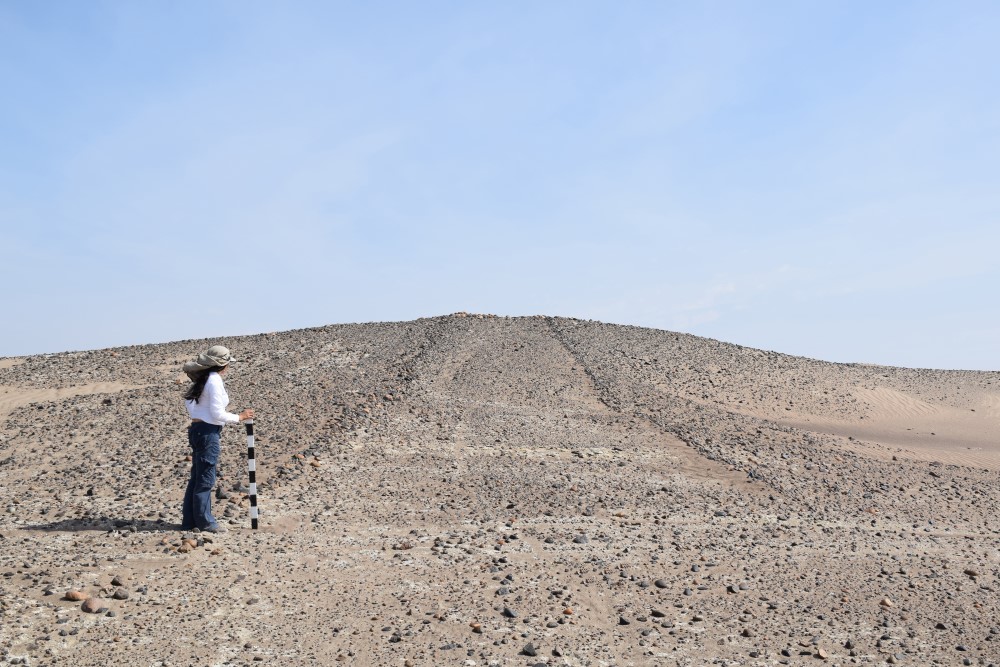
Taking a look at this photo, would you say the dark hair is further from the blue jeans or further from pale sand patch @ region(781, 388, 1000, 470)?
pale sand patch @ region(781, 388, 1000, 470)

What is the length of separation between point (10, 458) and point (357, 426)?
542 cm

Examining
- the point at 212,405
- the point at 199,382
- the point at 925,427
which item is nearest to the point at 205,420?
the point at 212,405

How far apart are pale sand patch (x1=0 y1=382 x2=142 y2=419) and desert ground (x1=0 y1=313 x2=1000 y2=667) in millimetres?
95

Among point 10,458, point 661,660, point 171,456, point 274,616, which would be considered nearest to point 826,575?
point 661,660

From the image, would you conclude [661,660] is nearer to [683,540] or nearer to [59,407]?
[683,540]

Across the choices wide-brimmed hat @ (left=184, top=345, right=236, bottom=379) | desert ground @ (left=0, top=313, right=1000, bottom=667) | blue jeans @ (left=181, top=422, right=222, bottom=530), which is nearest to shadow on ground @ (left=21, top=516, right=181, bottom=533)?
desert ground @ (left=0, top=313, right=1000, bottom=667)

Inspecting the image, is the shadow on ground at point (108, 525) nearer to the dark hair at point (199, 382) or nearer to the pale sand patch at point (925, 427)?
the dark hair at point (199, 382)

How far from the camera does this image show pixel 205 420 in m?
8.55

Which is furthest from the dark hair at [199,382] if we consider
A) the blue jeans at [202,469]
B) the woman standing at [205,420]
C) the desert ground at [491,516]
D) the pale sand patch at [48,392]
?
the pale sand patch at [48,392]

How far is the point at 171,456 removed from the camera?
12.7 m

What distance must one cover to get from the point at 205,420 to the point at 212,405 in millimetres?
224

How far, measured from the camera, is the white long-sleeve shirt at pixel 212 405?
8.44m

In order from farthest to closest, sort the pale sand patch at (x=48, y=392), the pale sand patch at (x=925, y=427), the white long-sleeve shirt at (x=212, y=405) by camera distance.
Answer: the pale sand patch at (x=48, y=392) < the pale sand patch at (x=925, y=427) < the white long-sleeve shirt at (x=212, y=405)

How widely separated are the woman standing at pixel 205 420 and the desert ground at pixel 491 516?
0.39 meters
